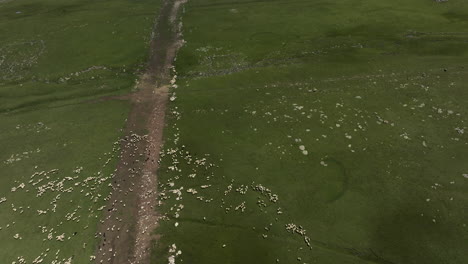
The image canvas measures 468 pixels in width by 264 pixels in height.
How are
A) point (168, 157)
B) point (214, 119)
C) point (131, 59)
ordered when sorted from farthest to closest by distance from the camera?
1. point (131, 59)
2. point (214, 119)
3. point (168, 157)

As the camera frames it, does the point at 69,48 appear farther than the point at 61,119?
Yes

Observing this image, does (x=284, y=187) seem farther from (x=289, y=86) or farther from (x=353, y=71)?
(x=353, y=71)

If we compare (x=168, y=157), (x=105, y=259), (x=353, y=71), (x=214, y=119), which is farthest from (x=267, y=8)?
(x=105, y=259)

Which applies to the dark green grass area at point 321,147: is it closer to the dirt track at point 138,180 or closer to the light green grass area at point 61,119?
the dirt track at point 138,180

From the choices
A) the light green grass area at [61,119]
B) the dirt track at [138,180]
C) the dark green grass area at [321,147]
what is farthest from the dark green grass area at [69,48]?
the dark green grass area at [321,147]

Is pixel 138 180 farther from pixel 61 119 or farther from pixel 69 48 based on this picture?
pixel 69 48

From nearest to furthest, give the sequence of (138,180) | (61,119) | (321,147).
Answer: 1. (138,180)
2. (321,147)
3. (61,119)

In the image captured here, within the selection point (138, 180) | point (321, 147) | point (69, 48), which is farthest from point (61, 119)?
point (321, 147)
